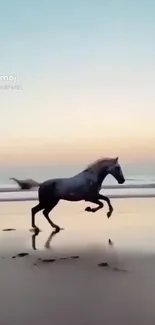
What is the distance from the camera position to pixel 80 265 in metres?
1.42

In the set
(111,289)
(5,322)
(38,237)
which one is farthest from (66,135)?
(5,322)

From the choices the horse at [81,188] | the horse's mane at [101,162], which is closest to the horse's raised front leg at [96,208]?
the horse at [81,188]

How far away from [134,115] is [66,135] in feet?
0.70

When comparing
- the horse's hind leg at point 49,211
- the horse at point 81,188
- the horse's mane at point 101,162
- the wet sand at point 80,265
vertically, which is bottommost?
the wet sand at point 80,265

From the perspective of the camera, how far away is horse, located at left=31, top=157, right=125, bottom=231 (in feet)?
4.70

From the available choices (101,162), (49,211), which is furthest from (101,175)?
(49,211)

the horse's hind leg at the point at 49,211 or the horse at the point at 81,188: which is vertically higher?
the horse at the point at 81,188

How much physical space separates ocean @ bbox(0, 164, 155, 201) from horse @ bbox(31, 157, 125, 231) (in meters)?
0.02

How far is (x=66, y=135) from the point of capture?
56.6 inches

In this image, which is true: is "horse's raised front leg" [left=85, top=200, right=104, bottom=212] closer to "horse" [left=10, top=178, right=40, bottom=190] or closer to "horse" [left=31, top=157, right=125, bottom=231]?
"horse" [left=31, top=157, right=125, bottom=231]

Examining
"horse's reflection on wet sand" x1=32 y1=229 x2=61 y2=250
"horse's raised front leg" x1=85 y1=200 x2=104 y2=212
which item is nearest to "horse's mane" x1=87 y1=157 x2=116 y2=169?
"horse's raised front leg" x1=85 y1=200 x2=104 y2=212

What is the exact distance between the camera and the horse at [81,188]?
4.70ft

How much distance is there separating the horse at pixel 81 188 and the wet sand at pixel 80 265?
2cm

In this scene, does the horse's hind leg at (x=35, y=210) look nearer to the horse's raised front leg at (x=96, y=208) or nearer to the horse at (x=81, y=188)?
the horse at (x=81, y=188)
